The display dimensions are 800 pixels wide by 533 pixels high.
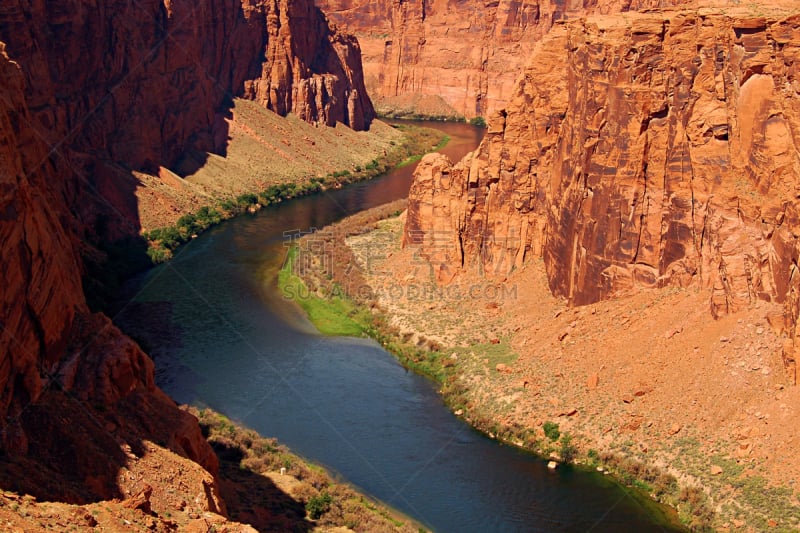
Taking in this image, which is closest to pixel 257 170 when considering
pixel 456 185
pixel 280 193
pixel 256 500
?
pixel 280 193

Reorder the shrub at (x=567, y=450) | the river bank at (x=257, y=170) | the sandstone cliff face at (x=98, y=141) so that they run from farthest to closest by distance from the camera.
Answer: the river bank at (x=257, y=170) < the shrub at (x=567, y=450) < the sandstone cliff face at (x=98, y=141)

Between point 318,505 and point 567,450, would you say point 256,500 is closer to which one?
point 318,505

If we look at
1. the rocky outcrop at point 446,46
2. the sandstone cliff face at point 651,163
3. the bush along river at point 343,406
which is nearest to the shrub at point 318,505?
the bush along river at point 343,406

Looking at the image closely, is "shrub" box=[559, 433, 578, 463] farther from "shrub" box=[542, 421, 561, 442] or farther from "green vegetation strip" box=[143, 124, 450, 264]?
"green vegetation strip" box=[143, 124, 450, 264]

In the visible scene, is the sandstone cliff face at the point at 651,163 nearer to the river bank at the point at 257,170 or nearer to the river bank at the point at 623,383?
the river bank at the point at 623,383

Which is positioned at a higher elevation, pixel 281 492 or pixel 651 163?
pixel 651 163

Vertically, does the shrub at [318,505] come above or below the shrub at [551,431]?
above

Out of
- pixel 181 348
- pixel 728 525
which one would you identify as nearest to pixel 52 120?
pixel 181 348
